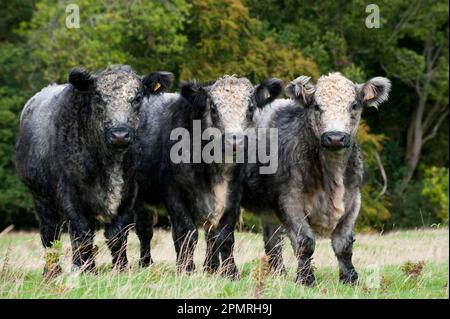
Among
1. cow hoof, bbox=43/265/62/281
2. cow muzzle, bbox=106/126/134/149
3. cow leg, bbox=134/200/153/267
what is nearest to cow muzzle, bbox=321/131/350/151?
cow muzzle, bbox=106/126/134/149

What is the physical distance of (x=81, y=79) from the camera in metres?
11.3

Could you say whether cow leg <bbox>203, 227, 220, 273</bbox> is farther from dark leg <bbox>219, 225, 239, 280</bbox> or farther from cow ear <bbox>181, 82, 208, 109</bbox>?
cow ear <bbox>181, 82, 208, 109</bbox>

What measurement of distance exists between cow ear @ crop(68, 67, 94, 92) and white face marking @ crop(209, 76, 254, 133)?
1.43 metres

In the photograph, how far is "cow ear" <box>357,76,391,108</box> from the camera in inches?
460

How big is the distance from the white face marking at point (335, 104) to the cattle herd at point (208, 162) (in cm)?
1

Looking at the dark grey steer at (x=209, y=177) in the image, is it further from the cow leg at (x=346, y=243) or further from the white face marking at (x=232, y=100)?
the cow leg at (x=346, y=243)

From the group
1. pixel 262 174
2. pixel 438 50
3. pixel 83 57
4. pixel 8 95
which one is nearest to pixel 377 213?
pixel 438 50

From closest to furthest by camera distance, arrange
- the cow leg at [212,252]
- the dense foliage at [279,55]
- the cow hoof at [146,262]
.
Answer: the cow leg at [212,252]
the cow hoof at [146,262]
the dense foliage at [279,55]

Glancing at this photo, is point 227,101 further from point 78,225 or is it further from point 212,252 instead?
point 78,225

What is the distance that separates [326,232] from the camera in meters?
11.7

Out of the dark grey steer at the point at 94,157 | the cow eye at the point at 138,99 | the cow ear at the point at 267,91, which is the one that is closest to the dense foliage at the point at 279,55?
the cow ear at the point at 267,91

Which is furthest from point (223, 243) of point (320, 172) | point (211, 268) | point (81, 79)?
point (81, 79)

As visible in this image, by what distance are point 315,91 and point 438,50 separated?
92.1 ft

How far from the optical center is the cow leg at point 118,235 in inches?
442
